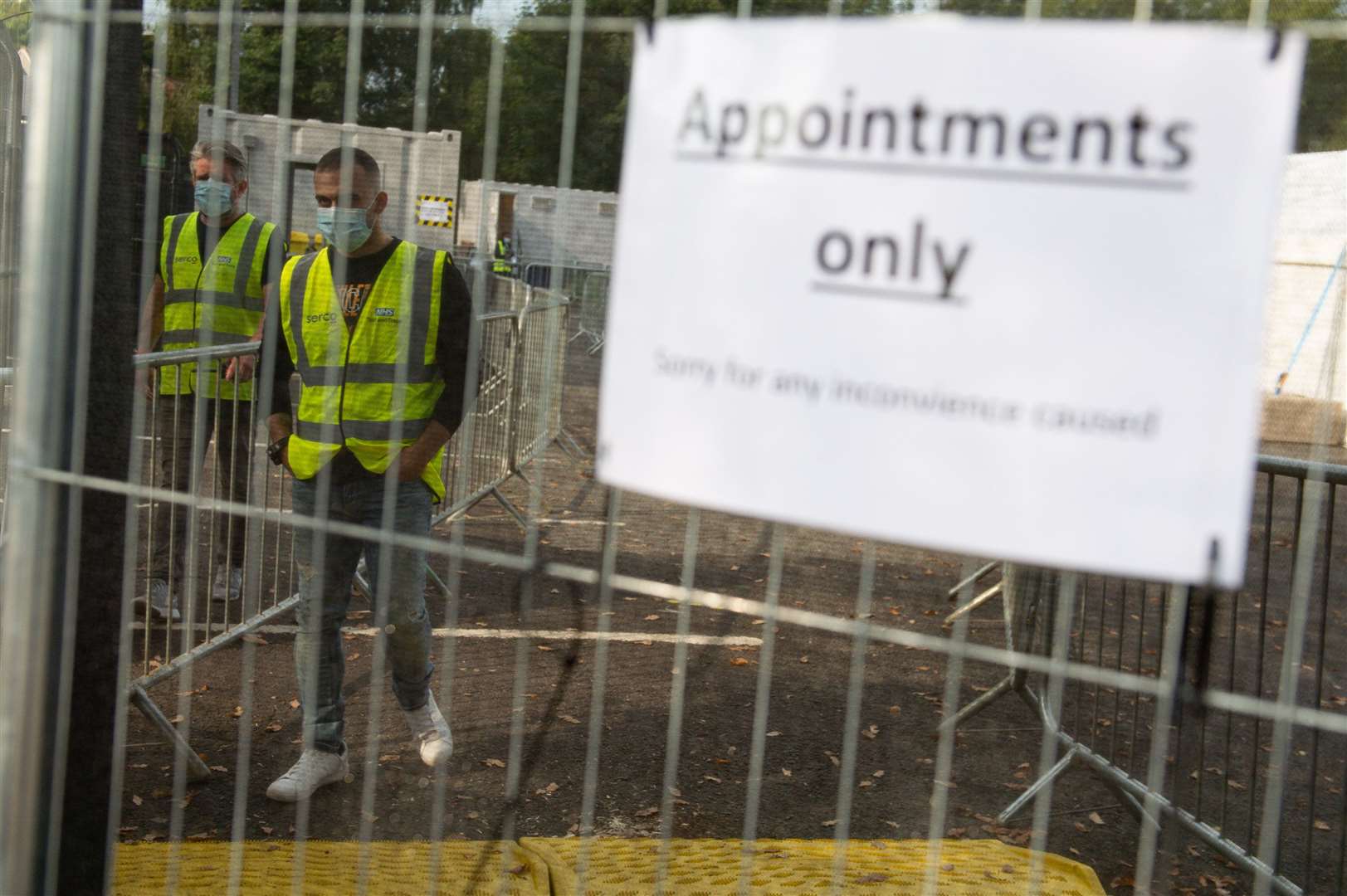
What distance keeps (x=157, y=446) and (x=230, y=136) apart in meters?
1.91

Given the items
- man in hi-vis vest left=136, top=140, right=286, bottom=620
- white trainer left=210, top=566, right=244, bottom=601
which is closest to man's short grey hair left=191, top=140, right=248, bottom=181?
man in hi-vis vest left=136, top=140, right=286, bottom=620

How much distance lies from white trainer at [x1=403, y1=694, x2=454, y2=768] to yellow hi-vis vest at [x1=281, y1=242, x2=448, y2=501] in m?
0.87

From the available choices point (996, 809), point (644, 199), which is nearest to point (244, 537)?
point (996, 809)

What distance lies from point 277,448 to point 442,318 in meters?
0.81

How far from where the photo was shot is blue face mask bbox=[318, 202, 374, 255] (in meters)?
3.95

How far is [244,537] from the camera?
223 inches

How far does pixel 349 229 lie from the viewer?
4.05 m

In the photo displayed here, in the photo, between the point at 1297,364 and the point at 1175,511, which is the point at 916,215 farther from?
the point at 1297,364

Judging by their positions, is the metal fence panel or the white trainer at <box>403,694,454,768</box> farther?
the white trainer at <box>403,694,454,768</box>

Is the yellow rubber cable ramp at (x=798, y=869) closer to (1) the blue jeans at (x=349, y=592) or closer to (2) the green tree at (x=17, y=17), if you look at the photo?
(1) the blue jeans at (x=349, y=592)

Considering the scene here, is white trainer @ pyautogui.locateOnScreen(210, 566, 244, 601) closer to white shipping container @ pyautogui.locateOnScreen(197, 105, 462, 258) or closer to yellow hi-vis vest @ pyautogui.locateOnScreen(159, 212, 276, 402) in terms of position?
yellow hi-vis vest @ pyautogui.locateOnScreen(159, 212, 276, 402)

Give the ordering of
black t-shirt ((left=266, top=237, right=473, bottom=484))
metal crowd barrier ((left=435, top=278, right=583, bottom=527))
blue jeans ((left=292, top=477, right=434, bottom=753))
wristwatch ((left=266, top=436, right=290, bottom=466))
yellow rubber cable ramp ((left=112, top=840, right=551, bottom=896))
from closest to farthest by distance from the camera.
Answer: yellow rubber cable ramp ((left=112, top=840, right=551, bottom=896)), black t-shirt ((left=266, top=237, right=473, bottom=484)), blue jeans ((left=292, top=477, right=434, bottom=753)), wristwatch ((left=266, top=436, right=290, bottom=466)), metal crowd barrier ((left=435, top=278, right=583, bottom=527))

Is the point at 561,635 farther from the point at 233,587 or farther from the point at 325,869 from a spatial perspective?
the point at 325,869

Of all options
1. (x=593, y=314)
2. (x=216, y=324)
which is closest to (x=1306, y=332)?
(x=216, y=324)
